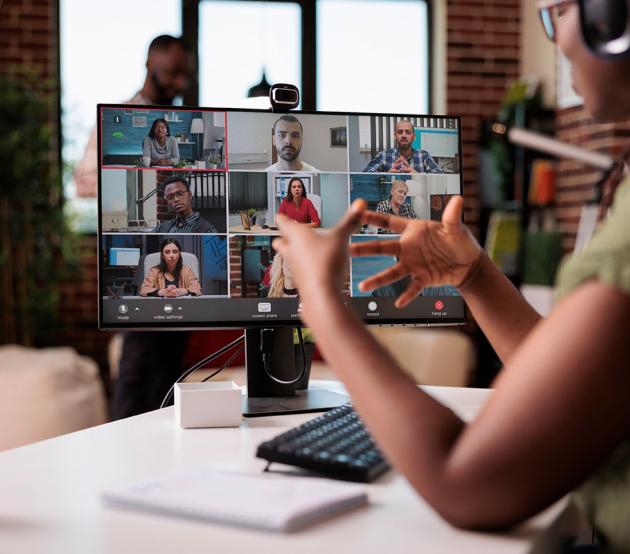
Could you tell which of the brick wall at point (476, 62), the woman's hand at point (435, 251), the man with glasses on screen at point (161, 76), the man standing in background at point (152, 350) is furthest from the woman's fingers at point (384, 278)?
the brick wall at point (476, 62)

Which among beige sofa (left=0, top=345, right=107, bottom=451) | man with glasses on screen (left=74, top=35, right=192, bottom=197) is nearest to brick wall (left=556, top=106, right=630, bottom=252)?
man with glasses on screen (left=74, top=35, right=192, bottom=197)

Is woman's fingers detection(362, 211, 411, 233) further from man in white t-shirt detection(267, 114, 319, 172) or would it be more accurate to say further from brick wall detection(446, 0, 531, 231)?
brick wall detection(446, 0, 531, 231)

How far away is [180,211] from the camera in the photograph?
4.78 feet

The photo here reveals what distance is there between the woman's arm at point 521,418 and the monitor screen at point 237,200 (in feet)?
2.23

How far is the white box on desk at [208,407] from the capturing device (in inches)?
50.5

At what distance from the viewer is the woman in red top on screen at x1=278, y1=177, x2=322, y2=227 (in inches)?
59.0

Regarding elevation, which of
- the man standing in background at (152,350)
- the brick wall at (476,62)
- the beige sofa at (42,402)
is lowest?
the beige sofa at (42,402)

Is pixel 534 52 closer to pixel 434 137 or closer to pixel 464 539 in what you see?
pixel 434 137

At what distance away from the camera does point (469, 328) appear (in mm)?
4895

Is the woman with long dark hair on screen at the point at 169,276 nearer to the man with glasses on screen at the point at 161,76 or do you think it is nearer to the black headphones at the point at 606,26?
the black headphones at the point at 606,26

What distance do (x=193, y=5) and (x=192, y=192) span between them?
3.82 metres

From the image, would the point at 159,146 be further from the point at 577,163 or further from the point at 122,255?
the point at 577,163

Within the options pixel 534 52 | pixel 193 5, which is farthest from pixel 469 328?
pixel 193 5

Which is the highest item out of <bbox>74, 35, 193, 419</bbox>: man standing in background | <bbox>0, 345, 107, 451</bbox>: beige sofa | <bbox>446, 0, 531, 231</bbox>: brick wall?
<bbox>446, 0, 531, 231</bbox>: brick wall
